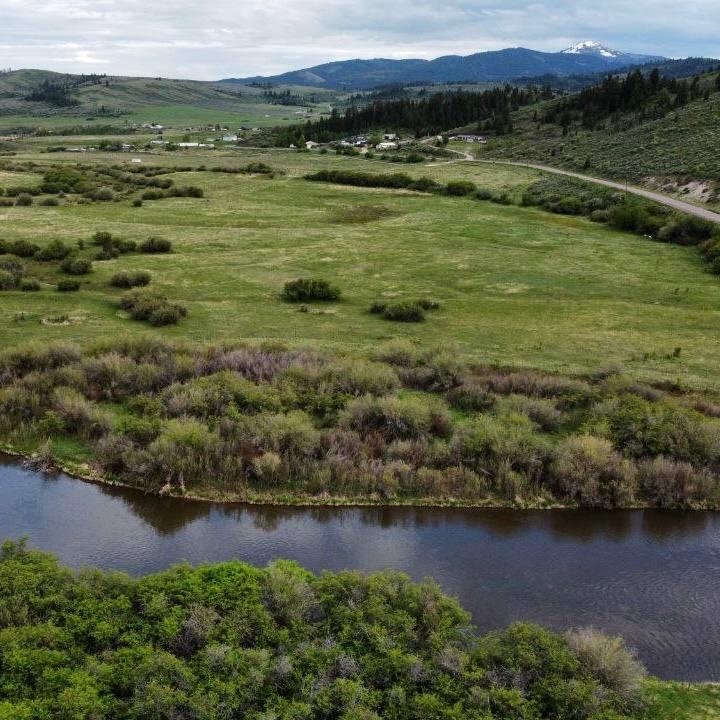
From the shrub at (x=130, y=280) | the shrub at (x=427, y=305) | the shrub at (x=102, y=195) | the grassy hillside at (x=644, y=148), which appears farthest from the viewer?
the grassy hillside at (x=644, y=148)

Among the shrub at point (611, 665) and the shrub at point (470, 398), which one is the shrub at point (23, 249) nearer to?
the shrub at point (470, 398)

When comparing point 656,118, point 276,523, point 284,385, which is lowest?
point 276,523

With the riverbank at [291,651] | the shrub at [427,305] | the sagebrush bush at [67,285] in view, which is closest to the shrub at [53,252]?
the sagebrush bush at [67,285]

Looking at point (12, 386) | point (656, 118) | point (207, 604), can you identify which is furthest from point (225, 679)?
point (656, 118)

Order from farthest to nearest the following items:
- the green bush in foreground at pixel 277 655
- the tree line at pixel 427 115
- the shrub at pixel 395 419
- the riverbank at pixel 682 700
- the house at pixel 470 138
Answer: the tree line at pixel 427 115 < the house at pixel 470 138 < the shrub at pixel 395 419 < the riverbank at pixel 682 700 < the green bush in foreground at pixel 277 655

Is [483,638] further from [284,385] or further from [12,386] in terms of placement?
[12,386]

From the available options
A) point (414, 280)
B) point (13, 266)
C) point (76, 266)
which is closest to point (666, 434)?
point (414, 280)
